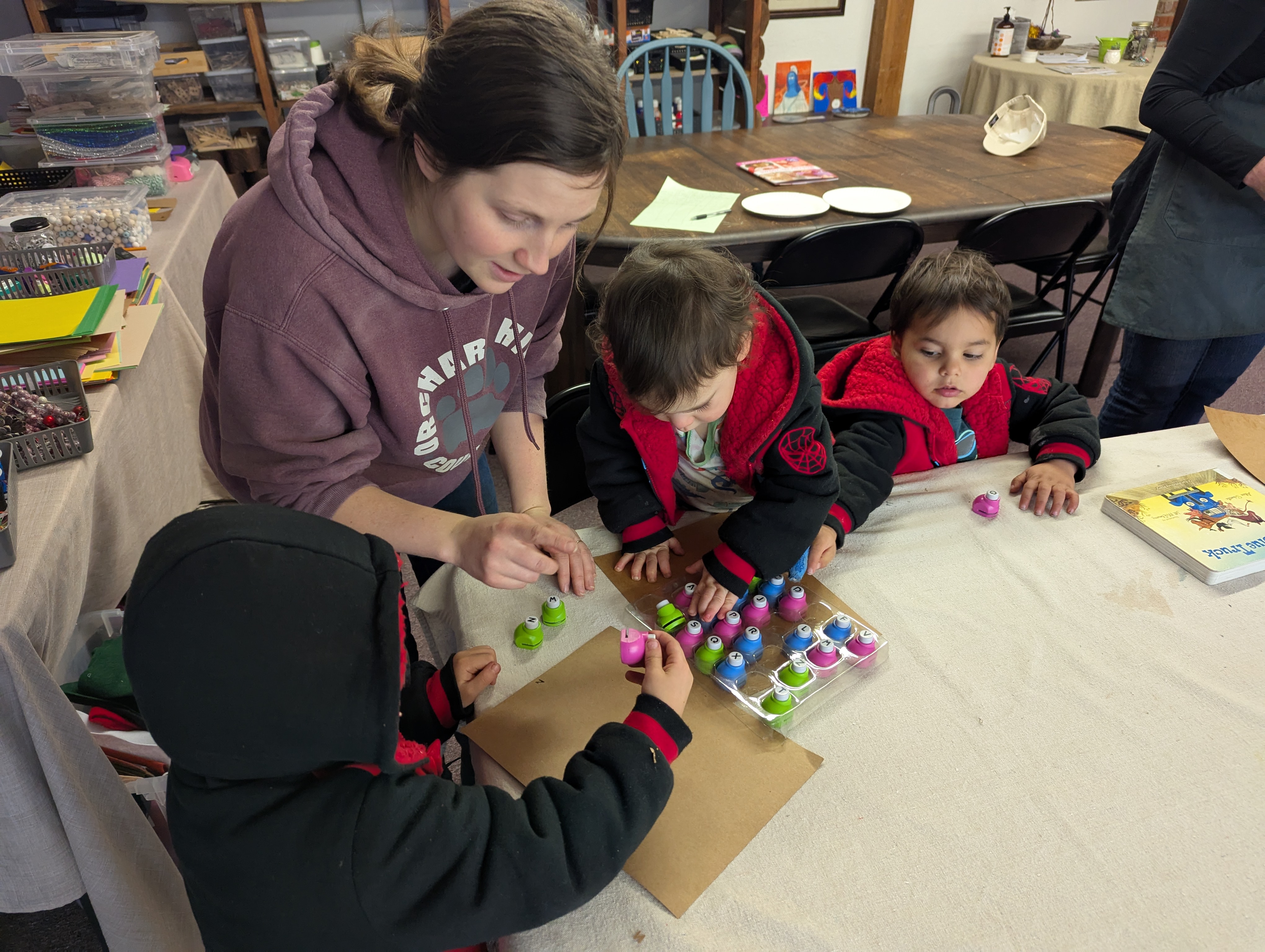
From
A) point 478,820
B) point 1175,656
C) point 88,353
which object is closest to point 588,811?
point 478,820

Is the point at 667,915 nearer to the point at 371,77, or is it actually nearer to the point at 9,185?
the point at 371,77

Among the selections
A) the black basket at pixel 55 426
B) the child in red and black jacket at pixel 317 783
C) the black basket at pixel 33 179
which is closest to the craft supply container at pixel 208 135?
the black basket at pixel 33 179

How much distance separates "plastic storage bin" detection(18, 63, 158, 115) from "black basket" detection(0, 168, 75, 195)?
217 mm

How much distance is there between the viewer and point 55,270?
4.49 ft

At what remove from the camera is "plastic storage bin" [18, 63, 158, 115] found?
2092 millimetres

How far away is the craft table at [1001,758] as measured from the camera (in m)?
0.62

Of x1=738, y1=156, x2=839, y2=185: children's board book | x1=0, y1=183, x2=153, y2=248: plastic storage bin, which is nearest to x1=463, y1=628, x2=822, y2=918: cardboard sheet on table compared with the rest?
x1=0, y1=183, x2=153, y2=248: plastic storage bin

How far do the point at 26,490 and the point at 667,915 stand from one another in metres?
0.97

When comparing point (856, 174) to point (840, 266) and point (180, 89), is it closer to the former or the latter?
point (840, 266)

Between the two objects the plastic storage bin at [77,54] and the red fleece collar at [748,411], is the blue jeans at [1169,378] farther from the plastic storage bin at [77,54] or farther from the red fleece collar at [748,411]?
the plastic storage bin at [77,54]

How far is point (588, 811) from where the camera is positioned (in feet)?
2.02

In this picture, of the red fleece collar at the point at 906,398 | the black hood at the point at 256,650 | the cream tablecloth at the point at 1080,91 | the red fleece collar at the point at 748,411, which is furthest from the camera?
the cream tablecloth at the point at 1080,91

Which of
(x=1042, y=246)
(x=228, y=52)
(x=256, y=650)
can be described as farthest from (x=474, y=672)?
(x=228, y=52)

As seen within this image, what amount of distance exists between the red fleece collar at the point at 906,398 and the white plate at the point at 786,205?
777 millimetres
